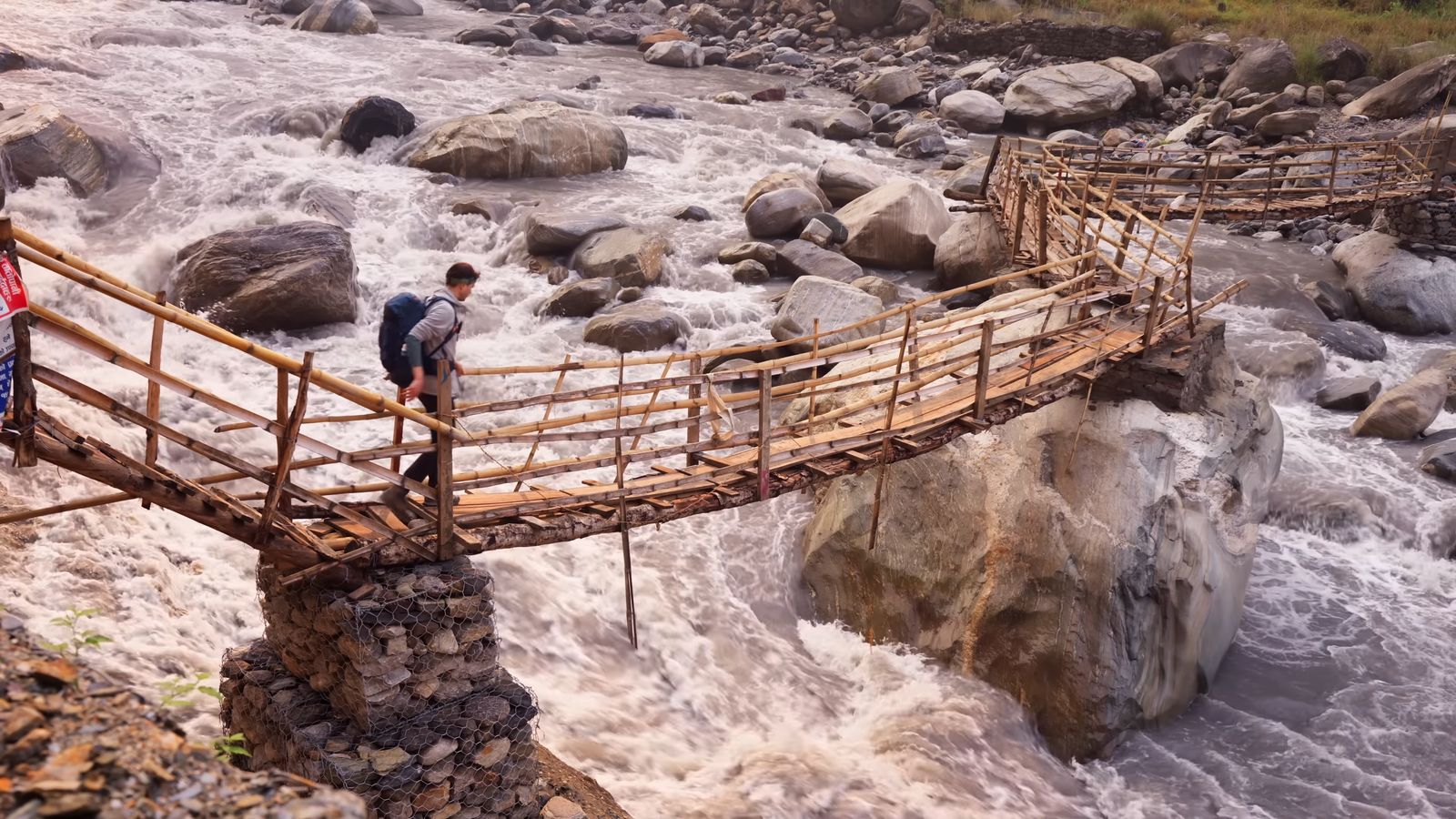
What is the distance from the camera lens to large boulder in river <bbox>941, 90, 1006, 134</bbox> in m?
25.7

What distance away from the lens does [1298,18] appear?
30000 mm

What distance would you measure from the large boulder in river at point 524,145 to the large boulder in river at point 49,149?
15.8 ft

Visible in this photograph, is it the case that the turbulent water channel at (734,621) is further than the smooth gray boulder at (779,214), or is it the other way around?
the smooth gray boulder at (779,214)

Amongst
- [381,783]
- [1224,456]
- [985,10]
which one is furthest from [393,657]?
[985,10]

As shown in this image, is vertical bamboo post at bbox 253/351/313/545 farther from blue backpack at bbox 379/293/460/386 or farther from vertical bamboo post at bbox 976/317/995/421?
vertical bamboo post at bbox 976/317/995/421

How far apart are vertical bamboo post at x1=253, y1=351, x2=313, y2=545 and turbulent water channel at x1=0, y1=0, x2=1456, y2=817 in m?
2.68

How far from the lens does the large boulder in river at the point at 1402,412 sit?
13703mm

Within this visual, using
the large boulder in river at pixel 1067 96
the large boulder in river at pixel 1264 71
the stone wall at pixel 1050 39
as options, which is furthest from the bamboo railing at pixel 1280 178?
the stone wall at pixel 1050 39

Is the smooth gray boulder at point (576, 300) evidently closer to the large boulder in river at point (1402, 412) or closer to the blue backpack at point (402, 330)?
the blue backpack at point (402, 330)

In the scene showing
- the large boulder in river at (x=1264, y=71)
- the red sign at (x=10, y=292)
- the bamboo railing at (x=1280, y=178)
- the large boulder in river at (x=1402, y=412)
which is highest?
the large boulder in river at (x=1264, y=71)

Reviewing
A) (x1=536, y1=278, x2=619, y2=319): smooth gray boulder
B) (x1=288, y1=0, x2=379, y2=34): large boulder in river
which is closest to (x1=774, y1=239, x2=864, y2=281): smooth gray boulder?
(x1=536, y1=278, x2=619, y2=319): smooth gray boulder

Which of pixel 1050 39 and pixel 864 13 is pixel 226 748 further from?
pixel 864 13

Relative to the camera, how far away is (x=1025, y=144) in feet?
78.0

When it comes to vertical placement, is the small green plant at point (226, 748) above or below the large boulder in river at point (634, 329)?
below
